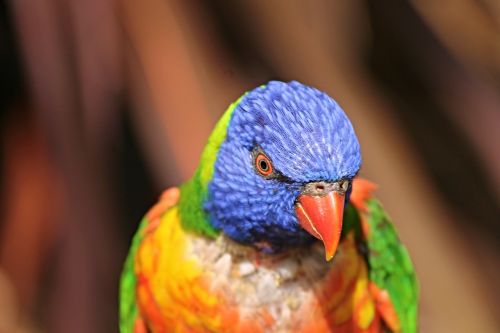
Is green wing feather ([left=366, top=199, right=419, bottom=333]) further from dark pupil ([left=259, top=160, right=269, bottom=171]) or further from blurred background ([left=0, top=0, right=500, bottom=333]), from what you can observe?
blurred background ([left=0, top=0, right=500, bottom=333])

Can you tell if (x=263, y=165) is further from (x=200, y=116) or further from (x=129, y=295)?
(x=200, y=116)

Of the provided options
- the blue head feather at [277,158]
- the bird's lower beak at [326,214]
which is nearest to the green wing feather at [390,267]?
the blue head feather at [277,158]

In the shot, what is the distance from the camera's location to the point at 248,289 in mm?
1442

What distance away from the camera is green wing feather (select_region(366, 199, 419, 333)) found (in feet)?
5.17

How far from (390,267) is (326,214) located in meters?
0.47

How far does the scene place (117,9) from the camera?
2.08 meters

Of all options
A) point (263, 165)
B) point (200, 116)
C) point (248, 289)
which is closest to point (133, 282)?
point (248, 289)

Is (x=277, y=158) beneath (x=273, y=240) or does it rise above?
above

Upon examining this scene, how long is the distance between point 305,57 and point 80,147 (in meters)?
0.79

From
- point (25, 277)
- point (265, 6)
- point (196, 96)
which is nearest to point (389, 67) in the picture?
point (265, 6)

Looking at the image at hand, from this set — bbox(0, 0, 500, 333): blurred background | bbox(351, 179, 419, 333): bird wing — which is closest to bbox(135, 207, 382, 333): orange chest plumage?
bbox(351, 179, 419, 333): bird wing

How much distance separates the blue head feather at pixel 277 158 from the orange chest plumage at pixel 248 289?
2.7 inches

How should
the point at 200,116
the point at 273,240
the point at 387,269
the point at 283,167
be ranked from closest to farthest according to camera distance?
the point at 283,167
the point at 273,240
the point at 387,269
the point at 200,116

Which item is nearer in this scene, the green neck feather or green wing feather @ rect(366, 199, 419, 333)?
the green neck feather
